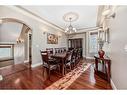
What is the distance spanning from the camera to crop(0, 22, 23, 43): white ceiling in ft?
15.8

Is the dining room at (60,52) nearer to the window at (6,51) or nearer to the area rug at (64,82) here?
the area rug at (64,82)

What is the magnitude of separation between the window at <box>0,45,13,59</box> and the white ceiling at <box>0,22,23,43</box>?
521 mm

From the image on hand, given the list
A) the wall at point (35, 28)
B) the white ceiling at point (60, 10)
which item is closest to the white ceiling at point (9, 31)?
the wall at point (35, 28)

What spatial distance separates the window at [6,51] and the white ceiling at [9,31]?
521 millimetres

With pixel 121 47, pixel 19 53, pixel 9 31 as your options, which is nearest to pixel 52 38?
pixel 19 53

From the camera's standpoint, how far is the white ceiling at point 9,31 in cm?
481

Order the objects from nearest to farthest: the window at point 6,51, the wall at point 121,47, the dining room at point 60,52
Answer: the wall at point 121,47 → the dining room at point 60,52 → the window at point 6,51

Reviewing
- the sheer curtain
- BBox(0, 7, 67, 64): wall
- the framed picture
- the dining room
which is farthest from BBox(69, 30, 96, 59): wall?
the sheer curtain

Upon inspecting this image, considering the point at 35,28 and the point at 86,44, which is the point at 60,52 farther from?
the point at 86,44

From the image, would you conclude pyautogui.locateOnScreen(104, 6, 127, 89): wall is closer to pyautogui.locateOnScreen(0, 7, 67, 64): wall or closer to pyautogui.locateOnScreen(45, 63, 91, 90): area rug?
pyautogui.locateOnScreen(45, 63, 91, 90): area rug

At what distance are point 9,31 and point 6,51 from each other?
5.32 feet

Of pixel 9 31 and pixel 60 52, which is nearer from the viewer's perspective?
pixel 9 31

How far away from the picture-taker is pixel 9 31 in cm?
514
